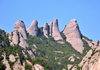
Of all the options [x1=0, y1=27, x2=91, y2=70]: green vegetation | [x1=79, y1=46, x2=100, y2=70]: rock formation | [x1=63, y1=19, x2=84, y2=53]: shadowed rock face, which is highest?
[x1=63, y1=19, x2=84, y2=53]: shadowed rock face

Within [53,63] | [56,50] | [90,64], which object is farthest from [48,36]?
[90,64]

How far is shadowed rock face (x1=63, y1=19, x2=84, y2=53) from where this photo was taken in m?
137

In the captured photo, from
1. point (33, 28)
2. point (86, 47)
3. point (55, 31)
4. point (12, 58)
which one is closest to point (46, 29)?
point (55, 31)

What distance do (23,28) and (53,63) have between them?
28.6 meters

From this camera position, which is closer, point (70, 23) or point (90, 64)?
point (90, 64)

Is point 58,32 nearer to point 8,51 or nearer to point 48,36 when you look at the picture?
point 48,36

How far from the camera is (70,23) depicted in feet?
481

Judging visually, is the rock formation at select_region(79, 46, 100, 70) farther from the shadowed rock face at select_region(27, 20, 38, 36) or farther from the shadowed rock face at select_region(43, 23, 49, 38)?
the shadowed rock face at select_region(43, 23, 49, 38)

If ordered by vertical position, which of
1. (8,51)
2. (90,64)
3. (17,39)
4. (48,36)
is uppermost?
(48,36)

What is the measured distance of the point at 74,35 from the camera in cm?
14100

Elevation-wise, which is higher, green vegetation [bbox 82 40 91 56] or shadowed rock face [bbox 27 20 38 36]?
shadowed rock face [bbox 27 20 38 36]

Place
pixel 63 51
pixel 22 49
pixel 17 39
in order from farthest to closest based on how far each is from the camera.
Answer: pixel 63 51, pixel 17 39, pixel 22 49

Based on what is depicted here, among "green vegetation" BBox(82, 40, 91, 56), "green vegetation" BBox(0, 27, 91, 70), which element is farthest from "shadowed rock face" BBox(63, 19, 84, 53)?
"green vegetation" BBox(0, 27, 91, 70)

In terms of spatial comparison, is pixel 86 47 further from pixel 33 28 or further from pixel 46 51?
pixel 33 28
